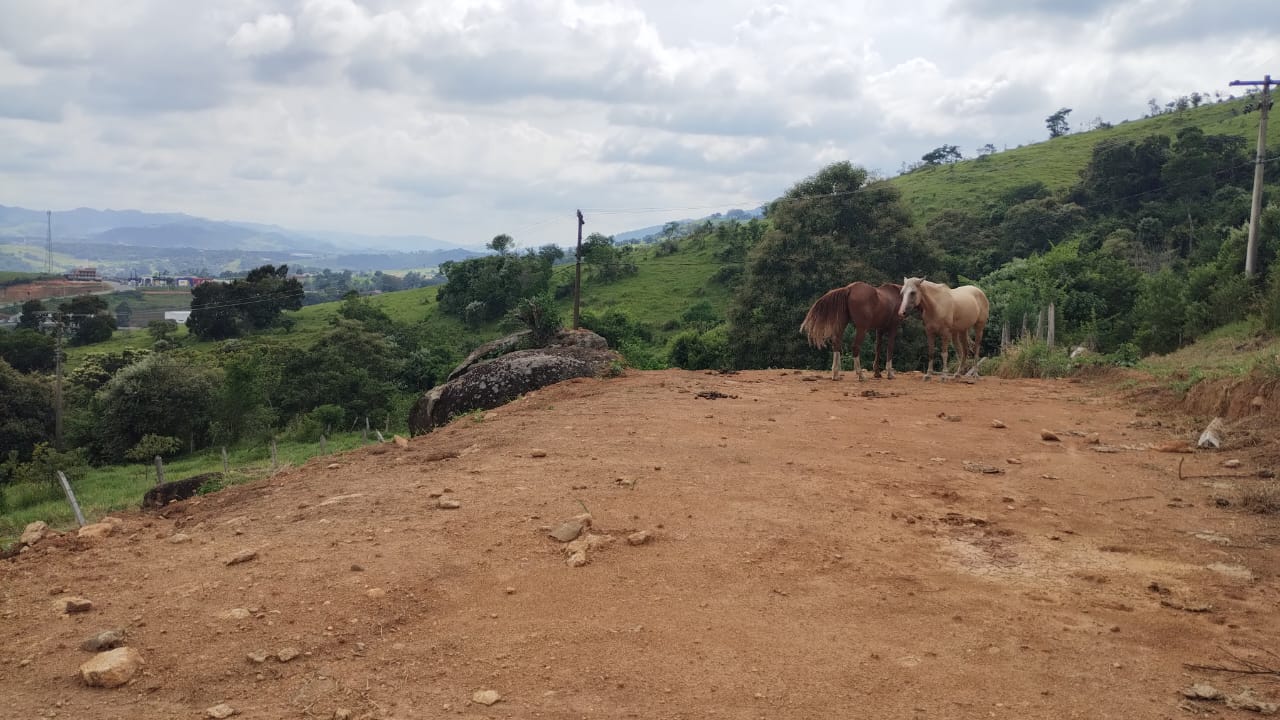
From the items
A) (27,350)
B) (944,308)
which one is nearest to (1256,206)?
(944,308)

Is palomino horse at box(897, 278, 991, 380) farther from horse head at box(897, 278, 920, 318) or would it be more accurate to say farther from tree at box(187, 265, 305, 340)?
tree at box(187, 265, 305, 340)

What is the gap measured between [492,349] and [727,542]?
11.7 metres

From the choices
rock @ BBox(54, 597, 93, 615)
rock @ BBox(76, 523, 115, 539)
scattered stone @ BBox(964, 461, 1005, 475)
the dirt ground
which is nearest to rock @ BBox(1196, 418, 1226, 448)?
the dirt ground

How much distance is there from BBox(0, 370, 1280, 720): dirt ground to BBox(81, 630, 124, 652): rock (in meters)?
0.07

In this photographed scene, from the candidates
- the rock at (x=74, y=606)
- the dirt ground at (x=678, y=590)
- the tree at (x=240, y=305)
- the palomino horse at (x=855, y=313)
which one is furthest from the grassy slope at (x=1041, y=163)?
the rock at (x=74, y=606)

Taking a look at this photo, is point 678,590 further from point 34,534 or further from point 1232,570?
point 34,534

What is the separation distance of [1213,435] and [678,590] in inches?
274

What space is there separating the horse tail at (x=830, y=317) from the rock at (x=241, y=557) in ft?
35.2

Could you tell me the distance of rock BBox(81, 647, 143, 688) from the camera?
371 cm

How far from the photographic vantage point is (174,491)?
29.3ft

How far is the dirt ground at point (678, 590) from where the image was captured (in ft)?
12.0

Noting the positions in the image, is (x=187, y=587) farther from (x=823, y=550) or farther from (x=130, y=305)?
(x=130, y=305)

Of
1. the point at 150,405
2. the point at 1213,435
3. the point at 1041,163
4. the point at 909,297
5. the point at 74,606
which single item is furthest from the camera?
the point at 1041,163

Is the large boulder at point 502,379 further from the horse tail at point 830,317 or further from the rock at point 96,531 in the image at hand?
the rock at point 96,531
